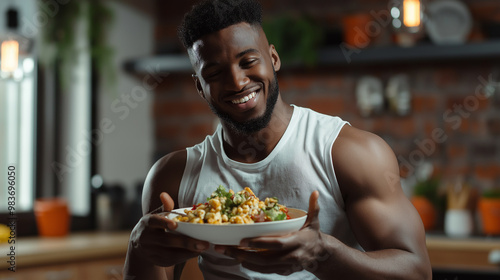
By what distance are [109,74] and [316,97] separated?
1113mm

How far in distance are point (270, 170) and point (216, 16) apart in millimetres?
326

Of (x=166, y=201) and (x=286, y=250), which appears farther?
(x=166, y=201)

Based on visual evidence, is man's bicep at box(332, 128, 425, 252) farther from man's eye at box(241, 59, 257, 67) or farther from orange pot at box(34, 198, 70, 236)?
orange pot at box(34, 198, 70, 236)

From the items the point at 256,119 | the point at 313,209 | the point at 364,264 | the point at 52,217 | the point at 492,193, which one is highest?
the point at 256,119

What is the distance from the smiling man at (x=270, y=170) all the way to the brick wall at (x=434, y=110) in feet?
6.26

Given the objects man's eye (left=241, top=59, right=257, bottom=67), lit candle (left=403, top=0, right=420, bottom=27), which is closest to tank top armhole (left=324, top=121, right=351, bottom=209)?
man's eye (left=241, top=59, right=257, bottom=67)

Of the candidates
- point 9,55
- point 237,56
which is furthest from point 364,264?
point 9,55

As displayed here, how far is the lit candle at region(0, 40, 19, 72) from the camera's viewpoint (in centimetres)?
238


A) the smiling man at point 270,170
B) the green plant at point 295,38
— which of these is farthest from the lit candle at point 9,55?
the smiling man at point 270,170

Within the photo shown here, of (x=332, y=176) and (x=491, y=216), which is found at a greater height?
(x=332, y=176)

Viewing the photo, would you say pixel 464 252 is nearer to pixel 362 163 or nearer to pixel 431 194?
pixel 431 194

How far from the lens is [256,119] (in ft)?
3.91

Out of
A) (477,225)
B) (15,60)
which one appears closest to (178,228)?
(15,60)

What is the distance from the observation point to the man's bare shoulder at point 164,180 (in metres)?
1.32
